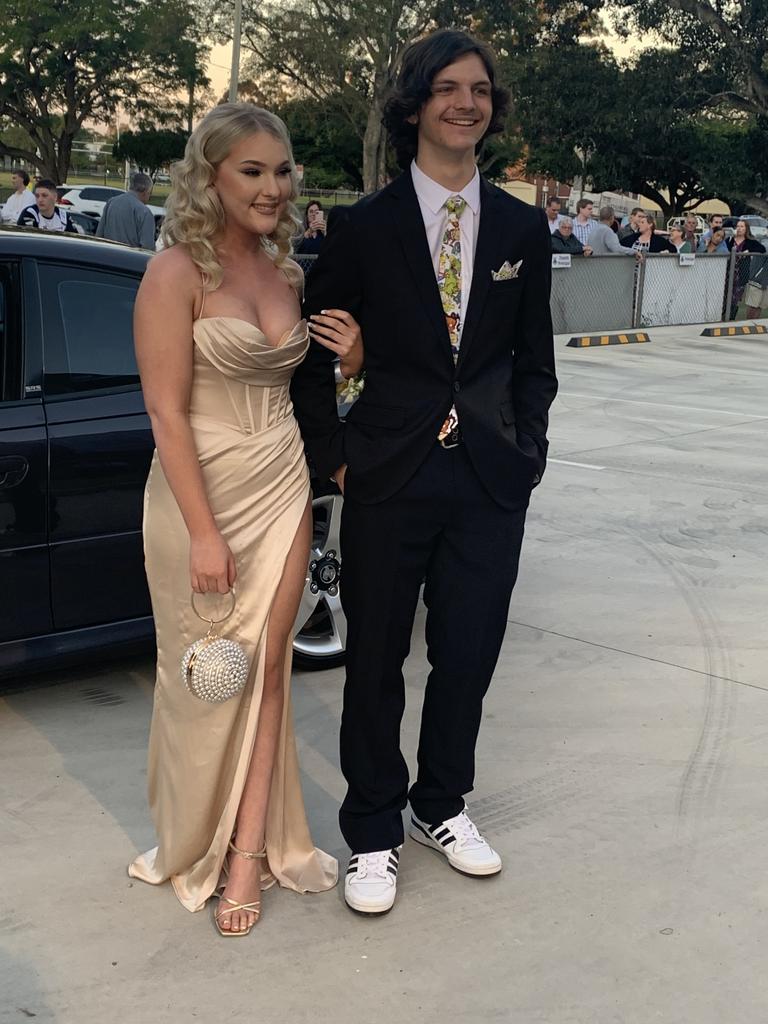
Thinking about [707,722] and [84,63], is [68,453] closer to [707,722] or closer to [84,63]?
[707,722]

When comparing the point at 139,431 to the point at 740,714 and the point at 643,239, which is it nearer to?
the point at 740,714

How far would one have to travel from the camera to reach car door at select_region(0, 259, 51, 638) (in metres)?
3.88

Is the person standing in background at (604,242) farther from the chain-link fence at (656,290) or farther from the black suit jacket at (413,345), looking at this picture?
the black suit jacket at (413,345)

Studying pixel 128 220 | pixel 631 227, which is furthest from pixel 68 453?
pixel 631 227

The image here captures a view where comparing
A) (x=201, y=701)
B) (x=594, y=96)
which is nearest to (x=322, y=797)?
(x=201, y=701)

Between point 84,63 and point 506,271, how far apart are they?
4769 centimetres

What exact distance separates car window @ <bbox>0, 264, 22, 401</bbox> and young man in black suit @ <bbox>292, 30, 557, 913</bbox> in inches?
52.0

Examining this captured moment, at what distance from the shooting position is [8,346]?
4039mm

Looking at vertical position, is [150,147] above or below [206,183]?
above

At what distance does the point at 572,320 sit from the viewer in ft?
56.5

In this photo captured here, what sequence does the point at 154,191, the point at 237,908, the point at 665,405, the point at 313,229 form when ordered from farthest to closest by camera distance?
the point at 154,191 < the point at 313,229 < the point at 665,405 < the point at 237,908

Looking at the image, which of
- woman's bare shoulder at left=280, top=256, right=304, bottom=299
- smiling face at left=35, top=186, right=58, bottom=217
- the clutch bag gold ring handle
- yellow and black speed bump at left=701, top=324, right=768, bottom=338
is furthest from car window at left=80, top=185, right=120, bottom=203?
the clutch bag gold ring handle

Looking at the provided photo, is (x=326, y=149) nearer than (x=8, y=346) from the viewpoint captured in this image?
No

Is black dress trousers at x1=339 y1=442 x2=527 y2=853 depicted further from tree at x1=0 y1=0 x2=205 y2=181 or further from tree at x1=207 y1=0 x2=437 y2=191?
tree at x1=0 y1=0 x2=205 y2=181
